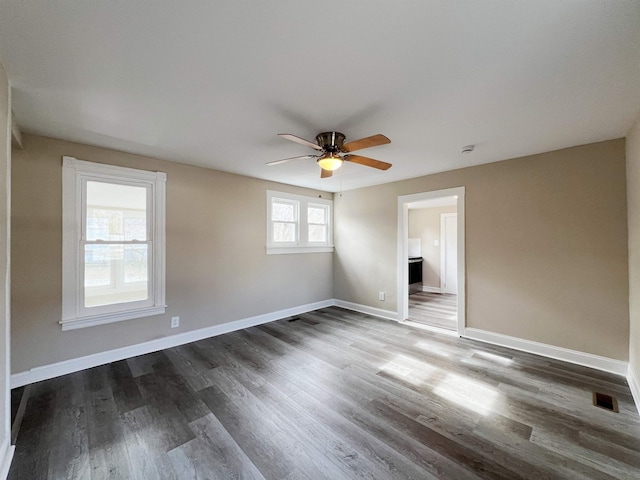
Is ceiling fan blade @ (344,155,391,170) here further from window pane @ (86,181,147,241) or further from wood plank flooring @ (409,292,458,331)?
wood plank flooring @ (409,292,458,331)

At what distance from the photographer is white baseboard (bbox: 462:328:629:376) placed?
266 centimetres

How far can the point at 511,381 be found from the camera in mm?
2514

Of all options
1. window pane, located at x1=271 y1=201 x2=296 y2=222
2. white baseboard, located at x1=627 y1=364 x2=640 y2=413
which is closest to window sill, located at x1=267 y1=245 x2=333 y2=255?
window pane, located at x1=271 y1=201 x2=296 y2=222

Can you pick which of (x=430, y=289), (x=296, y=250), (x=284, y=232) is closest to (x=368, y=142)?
(x=284, y=232)

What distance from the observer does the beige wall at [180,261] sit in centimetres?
250

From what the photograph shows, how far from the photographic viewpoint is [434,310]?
506 cm

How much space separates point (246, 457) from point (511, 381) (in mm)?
2526

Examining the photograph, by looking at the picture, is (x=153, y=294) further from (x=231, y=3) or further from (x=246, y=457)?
(x=231, y=3)

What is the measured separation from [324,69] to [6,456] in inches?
122

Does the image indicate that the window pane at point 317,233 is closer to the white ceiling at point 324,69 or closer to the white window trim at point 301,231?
the white window trim at point 301,231

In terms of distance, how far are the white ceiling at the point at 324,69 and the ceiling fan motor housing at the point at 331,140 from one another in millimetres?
103

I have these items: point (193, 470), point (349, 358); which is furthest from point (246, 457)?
point (349, 358)

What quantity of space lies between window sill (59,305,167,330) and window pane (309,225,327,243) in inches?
113

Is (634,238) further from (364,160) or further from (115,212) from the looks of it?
(115,212)
